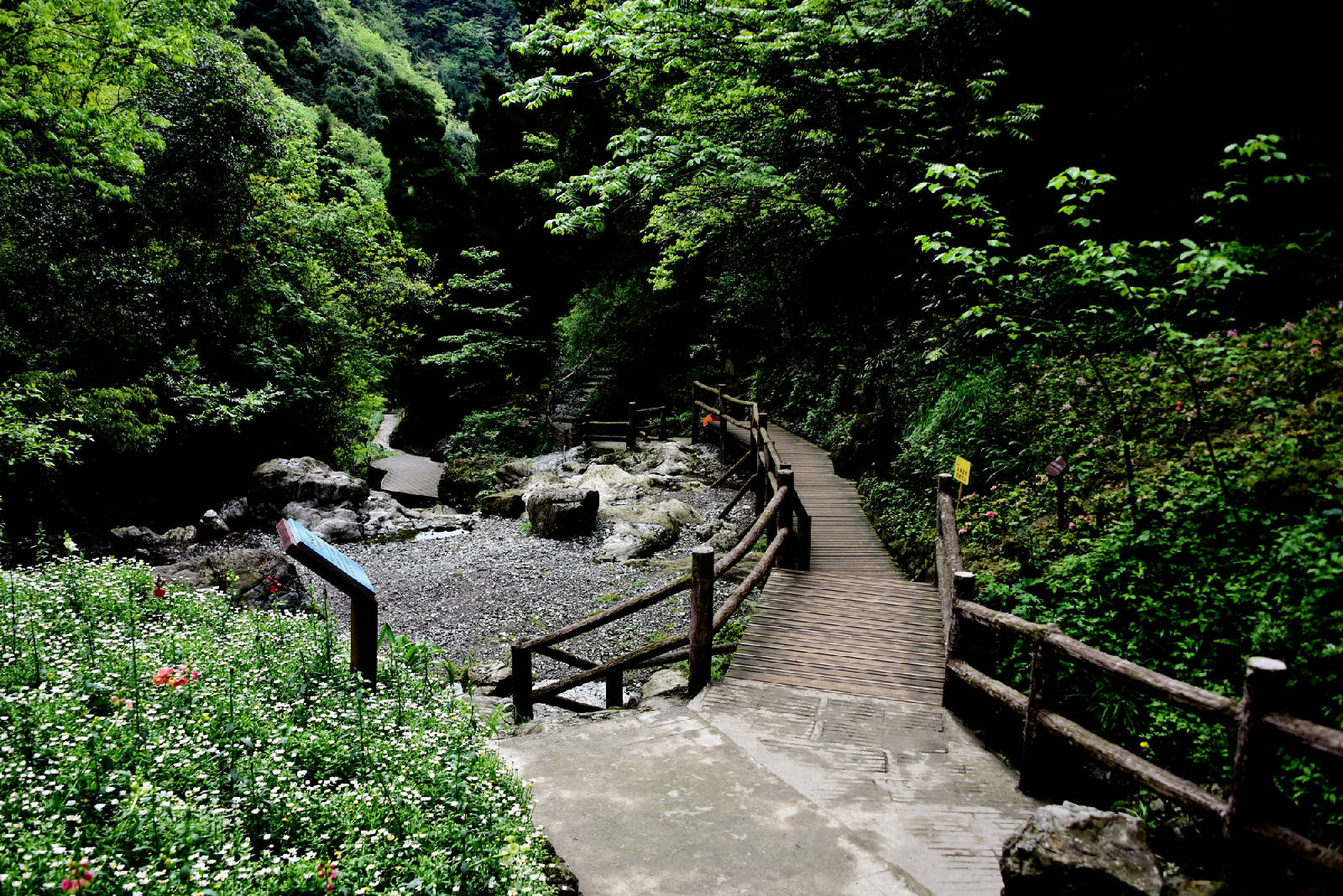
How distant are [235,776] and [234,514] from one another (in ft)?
45.9

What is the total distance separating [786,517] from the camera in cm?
792

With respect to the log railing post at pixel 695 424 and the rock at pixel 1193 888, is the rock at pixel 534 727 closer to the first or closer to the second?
the rock at pixel 1193 888

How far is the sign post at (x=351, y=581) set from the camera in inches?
160

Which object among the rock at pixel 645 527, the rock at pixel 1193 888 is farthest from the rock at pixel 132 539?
the rock at pixel 1193 888

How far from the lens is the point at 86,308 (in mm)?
11883

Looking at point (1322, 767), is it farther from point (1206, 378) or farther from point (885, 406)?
point (885, 406)

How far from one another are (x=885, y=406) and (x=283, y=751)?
10748 mm

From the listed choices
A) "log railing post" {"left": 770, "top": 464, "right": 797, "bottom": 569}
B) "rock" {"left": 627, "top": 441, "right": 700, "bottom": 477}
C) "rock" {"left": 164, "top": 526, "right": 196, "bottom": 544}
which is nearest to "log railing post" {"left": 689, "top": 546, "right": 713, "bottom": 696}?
"log railing post" {"left": 770, "top": 464, "right": 797, "bottom": 569}

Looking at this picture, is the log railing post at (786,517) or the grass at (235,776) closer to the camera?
the grass at (235,776)

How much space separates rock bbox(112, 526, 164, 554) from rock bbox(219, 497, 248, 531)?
5.20 feet

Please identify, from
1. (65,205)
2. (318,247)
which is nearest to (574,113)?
(318,247)

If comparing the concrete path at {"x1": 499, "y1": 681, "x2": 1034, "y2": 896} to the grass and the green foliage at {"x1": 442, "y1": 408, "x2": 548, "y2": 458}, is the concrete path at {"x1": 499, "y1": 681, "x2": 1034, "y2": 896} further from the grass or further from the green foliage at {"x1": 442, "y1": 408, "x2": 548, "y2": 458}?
the green foliage at {"x1": 442, "y1": 408, "x2": 548, "y2": 458}

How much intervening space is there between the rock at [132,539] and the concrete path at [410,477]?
24.2 ft

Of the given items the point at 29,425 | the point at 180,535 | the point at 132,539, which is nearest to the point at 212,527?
the point at 180,535
